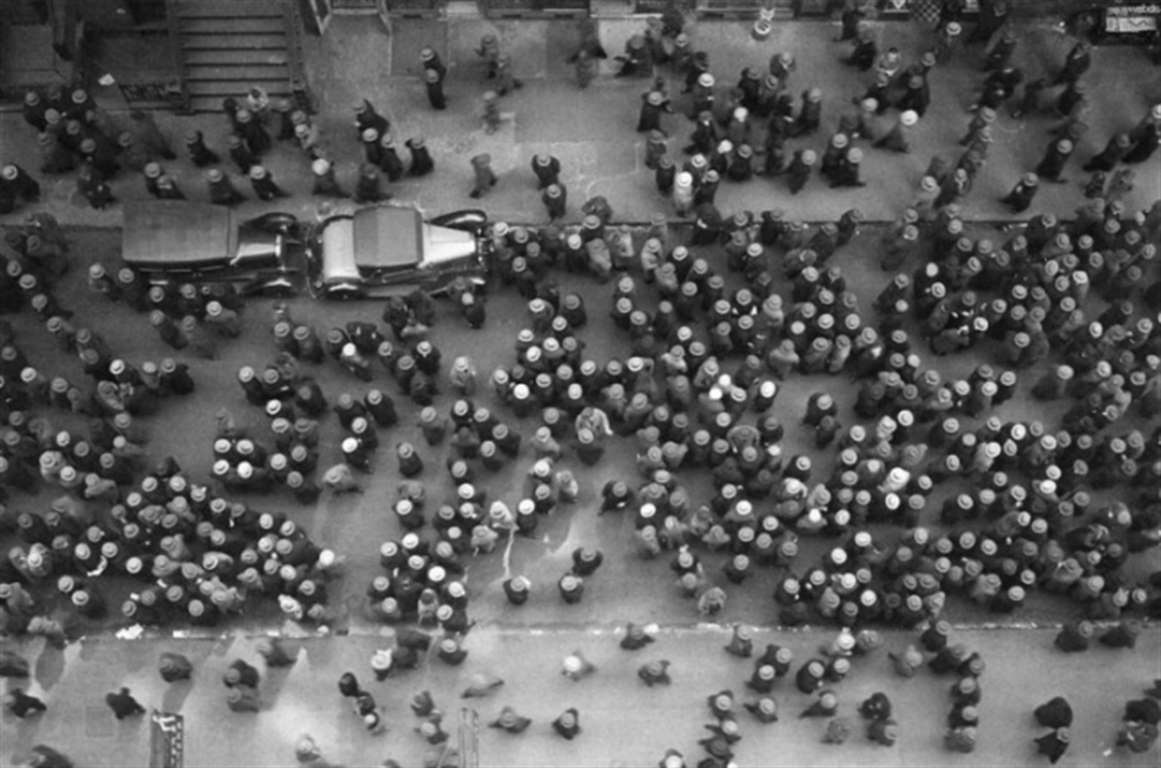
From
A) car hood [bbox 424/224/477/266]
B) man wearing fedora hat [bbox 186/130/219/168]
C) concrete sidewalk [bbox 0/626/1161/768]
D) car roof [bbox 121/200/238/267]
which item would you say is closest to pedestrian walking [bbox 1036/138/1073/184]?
concrete sidewalk [bbox 0/626/1161/768]

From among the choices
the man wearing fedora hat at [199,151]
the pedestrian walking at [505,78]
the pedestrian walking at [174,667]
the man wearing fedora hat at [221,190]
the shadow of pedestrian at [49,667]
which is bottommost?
the shadow of pedestrian at [49,667]

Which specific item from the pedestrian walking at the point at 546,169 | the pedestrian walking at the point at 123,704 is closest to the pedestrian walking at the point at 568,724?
the pedestrian walking at the point at 123,704

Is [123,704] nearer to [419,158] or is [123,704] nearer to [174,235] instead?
[174,235]

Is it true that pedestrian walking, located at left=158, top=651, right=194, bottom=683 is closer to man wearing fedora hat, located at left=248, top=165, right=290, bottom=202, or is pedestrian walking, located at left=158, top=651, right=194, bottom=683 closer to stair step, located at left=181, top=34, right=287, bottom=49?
man wearing fedora hat, located at left=248, top=165, right=290, bottom=202

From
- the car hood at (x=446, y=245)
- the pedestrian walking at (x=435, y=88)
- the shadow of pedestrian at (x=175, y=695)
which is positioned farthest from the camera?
the pedestrian walking at (x=435, y=88)

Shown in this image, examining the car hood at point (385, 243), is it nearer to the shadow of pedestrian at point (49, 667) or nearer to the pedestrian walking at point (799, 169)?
the pedestrian walking at point (799, 169)

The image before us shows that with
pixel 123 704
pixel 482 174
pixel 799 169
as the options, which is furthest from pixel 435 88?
pixel 123 704

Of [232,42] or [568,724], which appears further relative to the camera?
[232,42]
